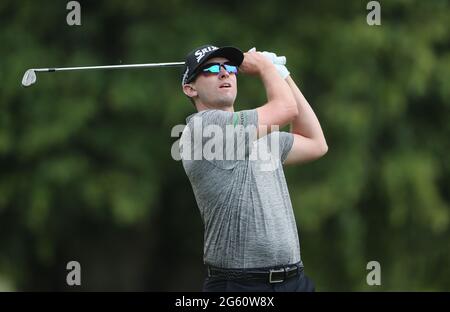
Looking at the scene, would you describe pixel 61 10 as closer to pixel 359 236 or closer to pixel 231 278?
pixel 359 236

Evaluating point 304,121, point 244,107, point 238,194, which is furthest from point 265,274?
point 244,107

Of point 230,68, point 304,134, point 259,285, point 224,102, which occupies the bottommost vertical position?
point 259,285

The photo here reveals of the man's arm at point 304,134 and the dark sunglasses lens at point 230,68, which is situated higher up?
the dark sunglasses lens at point 230,68

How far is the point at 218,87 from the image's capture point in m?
4.87

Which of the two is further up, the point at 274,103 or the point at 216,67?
the point at 216,67

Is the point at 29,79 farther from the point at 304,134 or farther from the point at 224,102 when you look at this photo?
the point at 304,134

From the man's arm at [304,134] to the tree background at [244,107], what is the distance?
237 inches

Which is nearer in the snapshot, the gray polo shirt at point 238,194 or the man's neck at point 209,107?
the gray polo shirt at point 238,194

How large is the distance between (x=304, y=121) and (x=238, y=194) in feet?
2.24

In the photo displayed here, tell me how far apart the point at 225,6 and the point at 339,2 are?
1.35m

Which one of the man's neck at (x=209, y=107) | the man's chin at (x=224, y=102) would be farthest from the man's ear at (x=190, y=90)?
the man's chin at (x=224, y=102)

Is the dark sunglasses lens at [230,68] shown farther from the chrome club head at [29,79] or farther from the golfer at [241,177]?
the chrome club head at [29,79]

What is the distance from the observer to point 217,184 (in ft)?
15.6

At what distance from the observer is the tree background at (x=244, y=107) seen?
11.5 m
